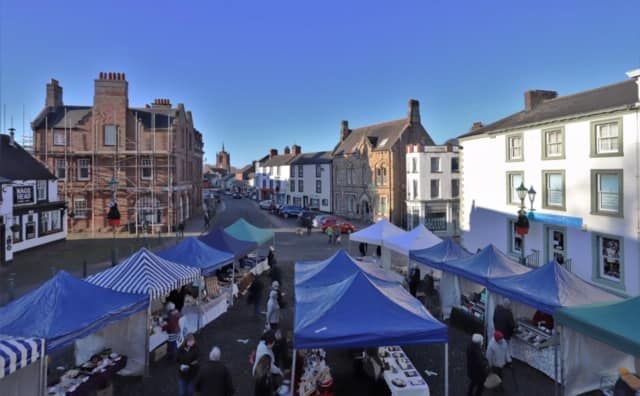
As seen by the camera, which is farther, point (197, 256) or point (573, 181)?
point (573, 181)

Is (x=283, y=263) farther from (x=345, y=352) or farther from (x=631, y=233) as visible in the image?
Answer: (x=631, y=233)

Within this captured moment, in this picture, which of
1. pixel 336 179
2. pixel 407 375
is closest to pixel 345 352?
pixel 407 375

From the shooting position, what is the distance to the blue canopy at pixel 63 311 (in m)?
7.14

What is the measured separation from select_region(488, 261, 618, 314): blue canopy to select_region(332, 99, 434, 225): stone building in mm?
29504

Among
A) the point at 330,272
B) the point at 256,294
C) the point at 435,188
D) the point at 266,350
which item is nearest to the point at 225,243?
the point at 256,294

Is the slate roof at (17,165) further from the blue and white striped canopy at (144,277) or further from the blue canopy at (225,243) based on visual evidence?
the blue and white striped canopy at (144,277)

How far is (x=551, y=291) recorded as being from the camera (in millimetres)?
9383

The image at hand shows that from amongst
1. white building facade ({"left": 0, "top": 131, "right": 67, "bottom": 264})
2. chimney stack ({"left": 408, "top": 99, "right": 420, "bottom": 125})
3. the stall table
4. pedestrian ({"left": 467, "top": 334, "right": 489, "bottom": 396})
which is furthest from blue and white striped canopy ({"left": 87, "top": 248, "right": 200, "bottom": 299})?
chimney stack ({"left": 408, "top": 99, "right": 420, "bottom": 125})

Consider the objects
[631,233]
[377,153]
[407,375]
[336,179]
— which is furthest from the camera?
[336,179]

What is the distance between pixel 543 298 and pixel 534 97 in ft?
59.0

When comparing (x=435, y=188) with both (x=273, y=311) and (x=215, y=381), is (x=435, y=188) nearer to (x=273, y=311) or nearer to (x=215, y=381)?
(x=273, y=311)

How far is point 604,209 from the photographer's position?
52.0 ft

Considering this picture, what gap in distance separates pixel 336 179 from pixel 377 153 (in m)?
9.69

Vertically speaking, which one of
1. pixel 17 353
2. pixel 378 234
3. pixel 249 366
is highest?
pixel 378 234
